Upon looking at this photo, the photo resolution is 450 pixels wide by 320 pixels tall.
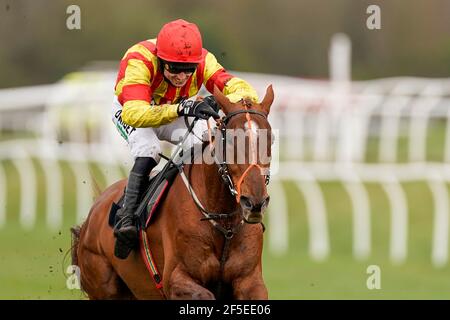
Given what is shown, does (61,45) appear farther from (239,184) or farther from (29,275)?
(239,184)

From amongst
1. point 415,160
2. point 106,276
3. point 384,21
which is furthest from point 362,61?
point 106,276

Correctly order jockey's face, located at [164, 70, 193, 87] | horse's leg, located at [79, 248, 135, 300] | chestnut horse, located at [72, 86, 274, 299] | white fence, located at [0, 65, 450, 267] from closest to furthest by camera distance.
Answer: chestnut horse, located at [72, 86, 274, 299] < jockey's face, located at [164, 70, 193, 87] < horse's leg, located at [79, 248, 135, 300] < white fence, located at [0, 65, 450, 267]

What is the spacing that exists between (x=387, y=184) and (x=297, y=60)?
1829 centimetres

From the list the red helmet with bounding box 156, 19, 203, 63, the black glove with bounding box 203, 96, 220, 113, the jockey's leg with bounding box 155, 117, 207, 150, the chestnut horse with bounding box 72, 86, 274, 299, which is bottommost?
the chestnut horse with bounding box 72, 86, 274, 299

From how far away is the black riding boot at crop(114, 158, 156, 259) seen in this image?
292 inches

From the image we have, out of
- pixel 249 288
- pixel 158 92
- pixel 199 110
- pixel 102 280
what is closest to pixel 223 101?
pixel 199 110

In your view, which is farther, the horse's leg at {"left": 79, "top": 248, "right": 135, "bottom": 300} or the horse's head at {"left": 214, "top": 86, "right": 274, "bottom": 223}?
the horse's leg at {"left": 79, "top": 248, "right": 135, "bottom": 300}

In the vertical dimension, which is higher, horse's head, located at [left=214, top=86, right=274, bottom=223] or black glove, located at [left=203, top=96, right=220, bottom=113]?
black glove, located at [left=203, top=96, right=220, bottom=113]

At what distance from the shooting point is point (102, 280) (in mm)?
8133

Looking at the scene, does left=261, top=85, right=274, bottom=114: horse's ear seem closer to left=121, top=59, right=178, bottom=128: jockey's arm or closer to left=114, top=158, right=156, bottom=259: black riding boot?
left=121, top=59, right=178, bottom=128: jockey's arm

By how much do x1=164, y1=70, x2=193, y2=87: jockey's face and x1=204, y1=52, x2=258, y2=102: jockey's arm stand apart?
23cm

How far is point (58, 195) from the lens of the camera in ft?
55.7

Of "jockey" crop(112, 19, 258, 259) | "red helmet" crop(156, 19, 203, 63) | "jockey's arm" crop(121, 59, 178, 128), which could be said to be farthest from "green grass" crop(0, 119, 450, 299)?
A: "red helmet" crop(156, 19, 203, 63)
